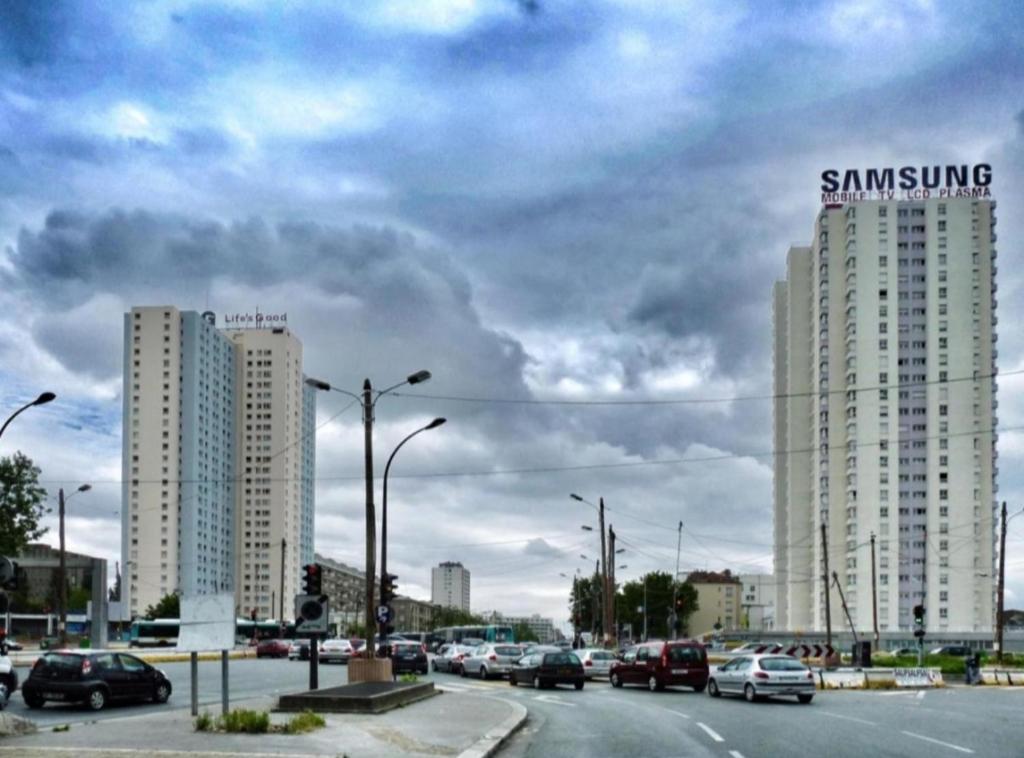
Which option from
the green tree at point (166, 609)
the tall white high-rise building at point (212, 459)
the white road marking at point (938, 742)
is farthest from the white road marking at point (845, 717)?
the tall white high-rise building at point (212, 459)

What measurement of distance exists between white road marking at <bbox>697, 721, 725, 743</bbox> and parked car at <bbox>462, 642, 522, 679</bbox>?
85.3 feet

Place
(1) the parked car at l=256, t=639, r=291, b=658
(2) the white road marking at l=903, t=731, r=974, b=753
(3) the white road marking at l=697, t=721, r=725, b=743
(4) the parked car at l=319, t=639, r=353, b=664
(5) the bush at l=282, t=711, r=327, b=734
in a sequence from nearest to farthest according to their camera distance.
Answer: (2) the white road marking at l=903, t=731, r=974, b=753 → (5) the bush at l=282, t=711, r=327, b=734 → (3) the white road marking at l=697, t=721, r=725, b=743 → (4) the parked car at l=319, t=639, r=353, b=664 → (1) the parked car at l=256, t=639, r=291, b=658

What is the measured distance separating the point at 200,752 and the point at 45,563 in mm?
62677

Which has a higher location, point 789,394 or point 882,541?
point 789,394

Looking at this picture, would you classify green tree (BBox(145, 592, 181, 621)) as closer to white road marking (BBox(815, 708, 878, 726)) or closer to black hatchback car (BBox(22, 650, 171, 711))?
black hatchback car (BBox(22, 650, 171, 711))

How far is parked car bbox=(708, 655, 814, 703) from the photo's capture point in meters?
32.4

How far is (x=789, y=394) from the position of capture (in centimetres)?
13538

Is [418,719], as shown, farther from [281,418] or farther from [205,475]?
[281,418]

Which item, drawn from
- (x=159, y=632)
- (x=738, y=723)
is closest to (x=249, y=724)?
(x=738, y=723)

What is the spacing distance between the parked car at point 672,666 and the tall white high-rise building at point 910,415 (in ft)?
280

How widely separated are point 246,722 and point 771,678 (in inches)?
699

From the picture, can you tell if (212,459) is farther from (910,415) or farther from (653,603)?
(910,415)

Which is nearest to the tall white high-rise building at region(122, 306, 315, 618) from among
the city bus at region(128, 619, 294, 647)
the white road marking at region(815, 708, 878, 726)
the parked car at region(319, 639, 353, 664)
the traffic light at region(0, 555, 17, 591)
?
the city bus at region(128, 619, 294, 647)

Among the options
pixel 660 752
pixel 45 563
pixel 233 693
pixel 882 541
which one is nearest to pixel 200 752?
pixel 660 752
